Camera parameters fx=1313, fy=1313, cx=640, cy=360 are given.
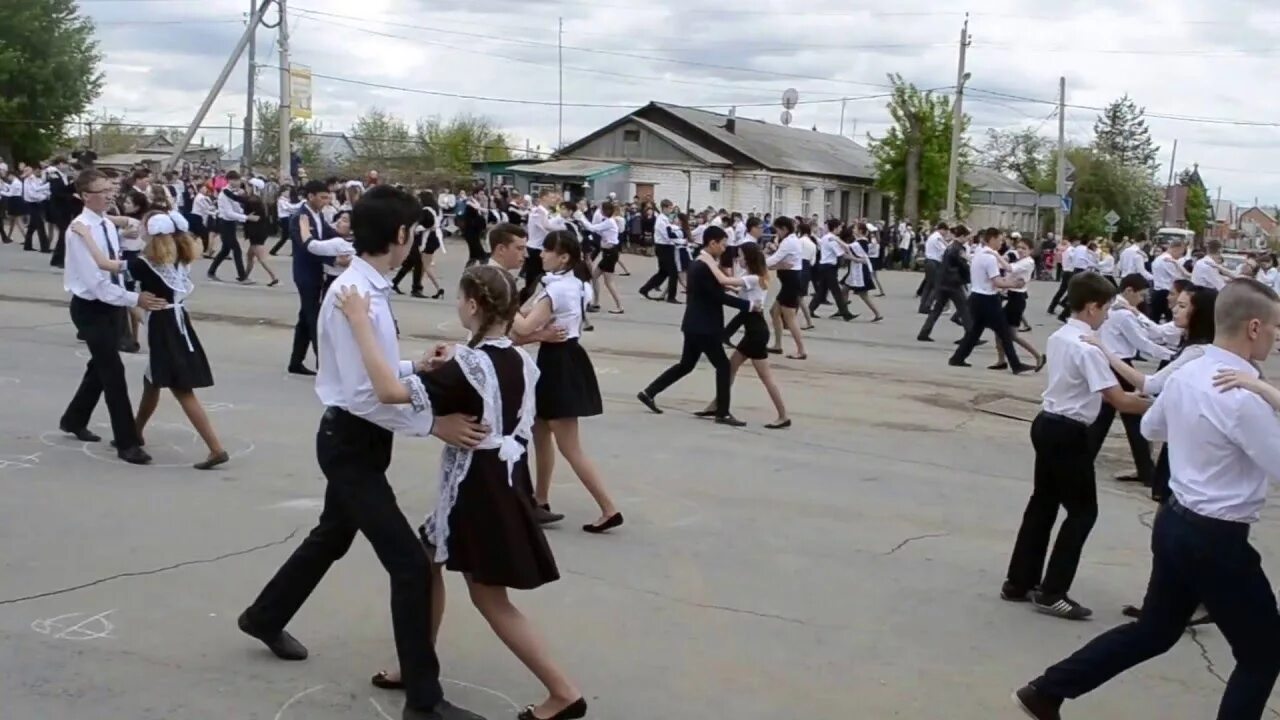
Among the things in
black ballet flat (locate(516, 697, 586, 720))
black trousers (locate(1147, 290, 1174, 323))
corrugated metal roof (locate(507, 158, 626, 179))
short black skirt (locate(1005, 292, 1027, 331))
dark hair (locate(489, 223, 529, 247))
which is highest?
corrugated metal roof (locate(507, 158, 626, 179))

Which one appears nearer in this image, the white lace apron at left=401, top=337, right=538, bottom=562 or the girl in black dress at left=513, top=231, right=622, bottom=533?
the white lace apron at left=401, top=337, right=538, bottom=562

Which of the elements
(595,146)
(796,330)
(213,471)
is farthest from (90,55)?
(213,471)

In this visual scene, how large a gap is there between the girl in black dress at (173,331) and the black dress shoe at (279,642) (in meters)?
3.15

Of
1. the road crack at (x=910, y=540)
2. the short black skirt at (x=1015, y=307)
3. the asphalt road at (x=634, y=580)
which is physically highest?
the short black skirt at (x=1015, y=307)

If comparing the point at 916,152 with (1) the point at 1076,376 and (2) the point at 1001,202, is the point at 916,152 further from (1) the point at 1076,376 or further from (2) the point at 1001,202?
(1) the point at 1076,376

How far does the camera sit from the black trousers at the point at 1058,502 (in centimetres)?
625

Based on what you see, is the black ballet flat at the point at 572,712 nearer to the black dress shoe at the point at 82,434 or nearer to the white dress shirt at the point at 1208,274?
the black dress shoe at the point at 82,434

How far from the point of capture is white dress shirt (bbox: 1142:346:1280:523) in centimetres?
420

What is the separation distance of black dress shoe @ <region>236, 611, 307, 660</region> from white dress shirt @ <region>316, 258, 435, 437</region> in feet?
3.51

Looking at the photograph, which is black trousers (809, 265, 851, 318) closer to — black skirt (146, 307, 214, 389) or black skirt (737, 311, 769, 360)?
black skirt (737, 311, 769, 360)

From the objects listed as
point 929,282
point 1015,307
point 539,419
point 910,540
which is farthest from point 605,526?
point 929,282

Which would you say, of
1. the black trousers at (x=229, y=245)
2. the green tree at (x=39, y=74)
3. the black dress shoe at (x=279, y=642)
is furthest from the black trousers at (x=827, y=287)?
the green tree at (x=39, y=74)

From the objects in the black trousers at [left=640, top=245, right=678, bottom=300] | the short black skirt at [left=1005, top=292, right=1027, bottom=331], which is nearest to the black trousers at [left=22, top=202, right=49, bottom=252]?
the black trousers at [left=640, top=245, right=678, bottom=300]

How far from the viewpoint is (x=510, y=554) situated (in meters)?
4.39
